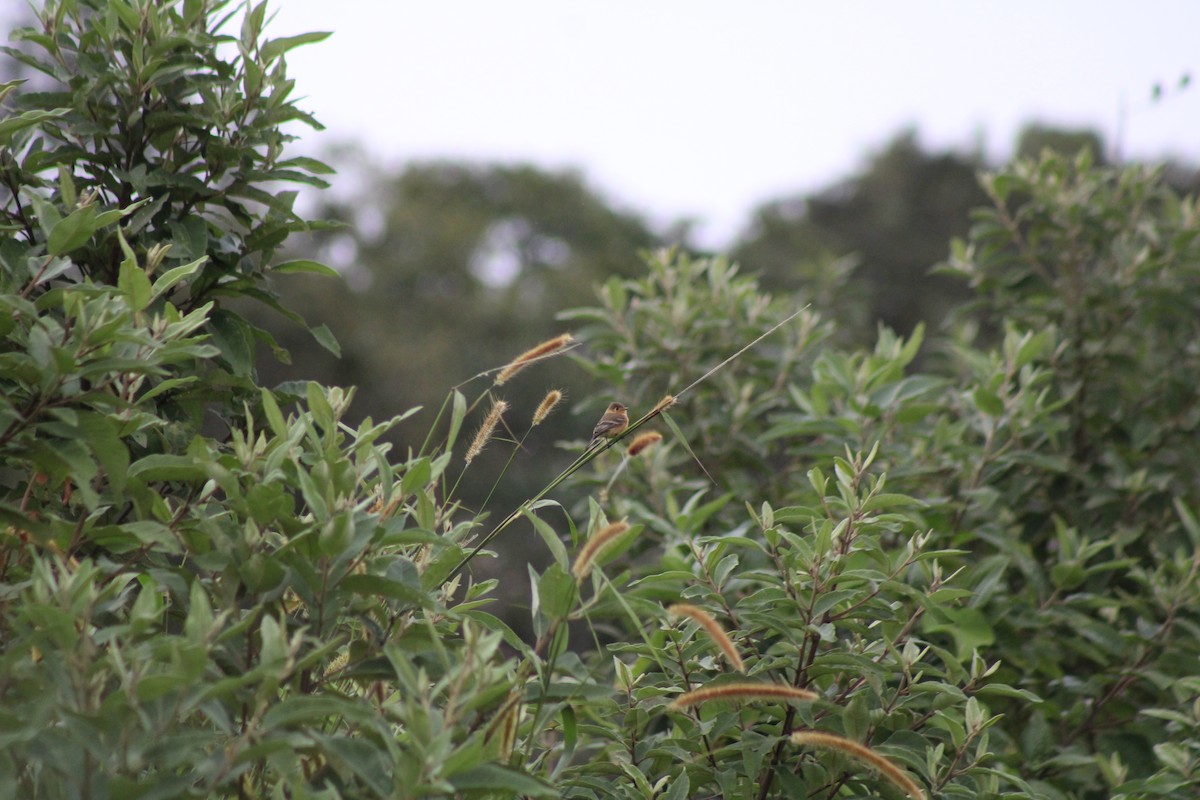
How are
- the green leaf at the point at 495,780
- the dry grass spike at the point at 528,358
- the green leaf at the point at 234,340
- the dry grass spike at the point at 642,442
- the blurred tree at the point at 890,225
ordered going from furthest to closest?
1. the blurred tree at the point at 890,225
2. the green leaf at the point at 234,340
3. the dry grass spike at the point at 528,358
4. the dry grass spike at the point at 642,442
5. the green leaf at the point at 495,780

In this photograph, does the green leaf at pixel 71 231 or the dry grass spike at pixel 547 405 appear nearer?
the green leaf at pixel 71 231

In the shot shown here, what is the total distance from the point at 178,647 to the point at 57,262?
79cm

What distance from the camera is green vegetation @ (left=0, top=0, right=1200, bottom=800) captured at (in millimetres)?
1329

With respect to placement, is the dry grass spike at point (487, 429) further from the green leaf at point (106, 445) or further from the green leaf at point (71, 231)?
the green leaf at point (71, 231)

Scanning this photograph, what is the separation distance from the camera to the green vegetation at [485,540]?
133 centimetres

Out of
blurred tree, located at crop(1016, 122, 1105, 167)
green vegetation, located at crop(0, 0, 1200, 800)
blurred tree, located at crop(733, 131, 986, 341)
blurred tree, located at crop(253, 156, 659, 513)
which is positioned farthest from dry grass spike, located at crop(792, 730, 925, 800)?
blurred tree, located at crop(1016, 122, 1105, 167)

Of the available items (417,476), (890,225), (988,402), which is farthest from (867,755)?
(890,225)

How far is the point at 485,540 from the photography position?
1560 mm

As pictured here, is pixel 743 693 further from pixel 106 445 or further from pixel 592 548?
pixel 106 445

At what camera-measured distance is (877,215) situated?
86.0 ft

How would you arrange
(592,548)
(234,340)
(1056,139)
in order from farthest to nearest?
1. (1056,139)
2. (234,340)
3. (592,548)

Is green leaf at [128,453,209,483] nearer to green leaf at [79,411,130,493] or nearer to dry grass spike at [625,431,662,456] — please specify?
green leaf at [79,411,130,493]

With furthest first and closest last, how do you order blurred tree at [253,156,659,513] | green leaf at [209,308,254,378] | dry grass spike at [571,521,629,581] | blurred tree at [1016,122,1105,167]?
blurred tree at [1016,122,1105,167], blurred tree at [253,156,659,513], green leaf at [209,308,254,378], dry grass spike at [571,521,629,581]

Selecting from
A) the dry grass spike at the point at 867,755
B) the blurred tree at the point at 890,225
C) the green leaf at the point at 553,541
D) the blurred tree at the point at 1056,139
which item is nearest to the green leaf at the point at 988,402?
the dry grass spike at the point at 867,755
